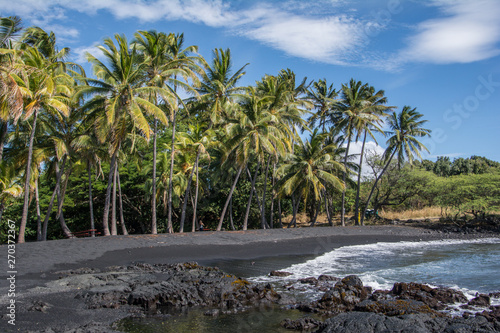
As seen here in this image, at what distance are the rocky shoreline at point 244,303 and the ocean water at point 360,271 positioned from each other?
443 millimetres

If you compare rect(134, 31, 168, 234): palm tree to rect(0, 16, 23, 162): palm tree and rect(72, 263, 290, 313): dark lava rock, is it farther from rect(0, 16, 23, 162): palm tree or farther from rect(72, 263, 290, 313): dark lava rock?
rect(72, 263, 290, 313): dark lava rock

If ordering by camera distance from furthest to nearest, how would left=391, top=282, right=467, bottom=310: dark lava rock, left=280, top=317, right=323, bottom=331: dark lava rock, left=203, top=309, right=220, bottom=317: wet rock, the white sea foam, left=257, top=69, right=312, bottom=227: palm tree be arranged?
left=257, top=69, right=312, bottom=227: palm tree < the white sea foam < left=391, top=282, right=467, bottom=310: dark lava rock < left=203, top=309, right=220, bottom=317: wet rock < left=280, top=317, right=323, bottom=331: dark lava rock

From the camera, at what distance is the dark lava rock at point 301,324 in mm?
7730

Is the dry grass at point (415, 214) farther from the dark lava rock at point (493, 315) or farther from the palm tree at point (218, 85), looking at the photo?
the dark lava rock at point (493, 315)

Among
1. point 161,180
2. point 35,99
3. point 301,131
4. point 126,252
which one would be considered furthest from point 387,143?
point 35,99

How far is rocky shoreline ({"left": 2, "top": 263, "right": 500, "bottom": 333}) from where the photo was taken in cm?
743

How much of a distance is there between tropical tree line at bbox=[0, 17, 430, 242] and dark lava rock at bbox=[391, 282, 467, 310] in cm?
1191

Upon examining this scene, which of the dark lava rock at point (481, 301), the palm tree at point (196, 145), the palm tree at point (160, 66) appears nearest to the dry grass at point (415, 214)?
the palm tree at point (196, 145)

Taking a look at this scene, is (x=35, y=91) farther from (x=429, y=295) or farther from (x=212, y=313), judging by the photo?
(x=429, y=295)

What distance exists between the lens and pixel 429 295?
9.84 metres

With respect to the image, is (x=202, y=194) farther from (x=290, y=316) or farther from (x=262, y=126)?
(x=290, y=316)

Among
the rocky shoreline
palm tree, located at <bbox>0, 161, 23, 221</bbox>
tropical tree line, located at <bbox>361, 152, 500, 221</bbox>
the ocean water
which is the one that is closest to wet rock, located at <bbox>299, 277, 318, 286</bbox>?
the rocky shoreline

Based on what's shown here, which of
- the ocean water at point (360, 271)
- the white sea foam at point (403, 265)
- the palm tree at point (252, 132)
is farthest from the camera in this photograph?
the palm tree at point (252, 132)

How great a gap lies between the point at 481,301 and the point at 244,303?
5.69m
